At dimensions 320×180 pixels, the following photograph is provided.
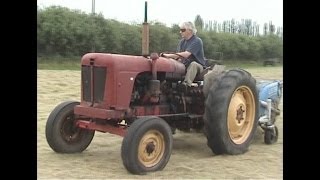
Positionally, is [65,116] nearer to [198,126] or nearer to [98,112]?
[98,112]

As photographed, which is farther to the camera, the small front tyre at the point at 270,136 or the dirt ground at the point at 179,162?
the small front tyre at the point at 270,136

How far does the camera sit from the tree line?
54.5 feet

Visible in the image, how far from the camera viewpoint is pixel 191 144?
6707 millimetres

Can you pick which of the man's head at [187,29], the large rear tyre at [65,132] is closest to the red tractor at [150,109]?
the large rear tyre at [65,132]

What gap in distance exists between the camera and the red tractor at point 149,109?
5133 millimetres

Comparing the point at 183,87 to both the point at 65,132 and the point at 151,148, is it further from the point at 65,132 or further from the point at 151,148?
the point at 65,132

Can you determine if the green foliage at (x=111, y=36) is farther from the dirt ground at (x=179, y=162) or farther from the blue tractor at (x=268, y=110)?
the dirt ground at (x=179, y=162)

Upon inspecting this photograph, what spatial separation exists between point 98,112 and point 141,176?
833mm

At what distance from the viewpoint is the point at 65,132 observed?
5.85 metres

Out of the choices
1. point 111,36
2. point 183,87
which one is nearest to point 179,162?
point 183,87

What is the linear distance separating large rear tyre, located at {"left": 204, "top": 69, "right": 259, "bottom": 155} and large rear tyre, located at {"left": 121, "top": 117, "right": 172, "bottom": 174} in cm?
73
